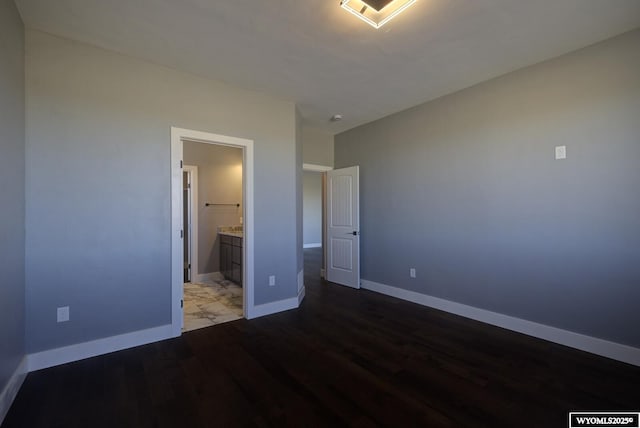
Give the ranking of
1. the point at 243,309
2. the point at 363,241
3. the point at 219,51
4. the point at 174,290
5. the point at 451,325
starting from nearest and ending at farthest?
1. the point at 219,51
2. the point at 174,290
3. the point at 451,325
4. the point at 243,309
5. the point at 363,241

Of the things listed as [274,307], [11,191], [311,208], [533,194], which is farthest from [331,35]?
[311,208]

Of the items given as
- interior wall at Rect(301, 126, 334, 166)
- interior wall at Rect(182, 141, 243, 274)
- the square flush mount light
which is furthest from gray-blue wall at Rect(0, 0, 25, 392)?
interior wall at Rect(301, 126, 334, 166)

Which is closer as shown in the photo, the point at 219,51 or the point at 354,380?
the point at 354,380

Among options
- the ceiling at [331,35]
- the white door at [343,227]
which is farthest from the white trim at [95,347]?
the white door at [343,227]

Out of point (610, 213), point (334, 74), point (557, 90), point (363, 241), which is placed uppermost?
point (334, 74)

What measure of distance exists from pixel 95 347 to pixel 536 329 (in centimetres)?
425

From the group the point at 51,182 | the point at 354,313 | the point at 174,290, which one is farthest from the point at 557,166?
the point at 51,182

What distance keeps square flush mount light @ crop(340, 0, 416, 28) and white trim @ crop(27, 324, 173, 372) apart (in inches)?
130

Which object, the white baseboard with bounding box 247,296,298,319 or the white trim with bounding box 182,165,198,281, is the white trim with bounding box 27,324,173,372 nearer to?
the white baseboard with bounding box 247,296,298,319

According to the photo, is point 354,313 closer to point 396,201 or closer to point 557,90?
point 396,201

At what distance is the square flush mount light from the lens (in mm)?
2021

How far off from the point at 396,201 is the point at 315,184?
276 inches

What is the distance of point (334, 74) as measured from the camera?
3.08 metres

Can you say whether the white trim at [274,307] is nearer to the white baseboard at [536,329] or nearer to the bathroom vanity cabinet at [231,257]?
the bathroom vanity cabinet at [231,257]
